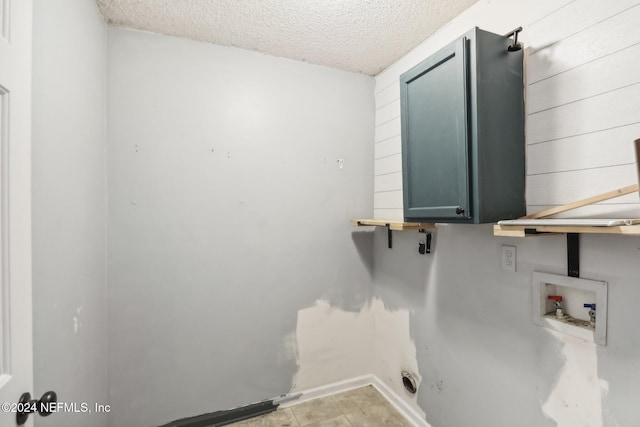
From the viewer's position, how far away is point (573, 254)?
1.11 m

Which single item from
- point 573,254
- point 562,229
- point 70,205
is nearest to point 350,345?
point 573,254

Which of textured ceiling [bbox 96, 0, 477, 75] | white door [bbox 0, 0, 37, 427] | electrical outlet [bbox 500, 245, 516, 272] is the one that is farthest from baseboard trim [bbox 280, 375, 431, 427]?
textured ceiling [bbox 96, 0, 477, 75]

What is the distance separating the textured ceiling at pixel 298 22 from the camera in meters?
1.54

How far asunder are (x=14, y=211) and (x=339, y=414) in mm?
2065


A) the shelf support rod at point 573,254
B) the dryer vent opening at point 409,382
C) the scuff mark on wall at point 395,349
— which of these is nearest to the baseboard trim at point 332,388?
the scuff mark on wall at point 395,349

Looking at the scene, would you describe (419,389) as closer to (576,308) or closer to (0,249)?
(576,308)

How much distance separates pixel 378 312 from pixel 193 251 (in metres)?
1.43

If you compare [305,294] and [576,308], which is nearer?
[576,308]

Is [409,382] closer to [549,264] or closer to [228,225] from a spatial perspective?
[549,264]

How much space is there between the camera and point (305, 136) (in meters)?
2.13

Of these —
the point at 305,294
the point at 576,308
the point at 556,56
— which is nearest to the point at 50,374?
the point at 305,294

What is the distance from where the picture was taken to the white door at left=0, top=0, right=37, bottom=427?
0.68 metres

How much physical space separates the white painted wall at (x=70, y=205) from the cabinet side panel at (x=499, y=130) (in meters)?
1.59

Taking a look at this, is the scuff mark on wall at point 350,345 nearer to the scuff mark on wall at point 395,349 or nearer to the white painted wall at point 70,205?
the scuff mark on wall at point 395,349
